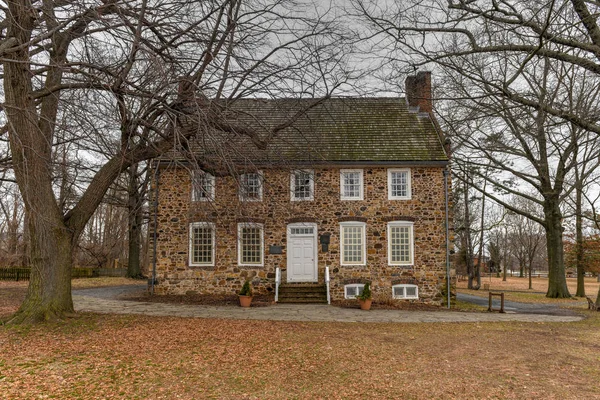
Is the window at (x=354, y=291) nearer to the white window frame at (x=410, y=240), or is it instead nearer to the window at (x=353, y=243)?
the window at (x=353, y=243)

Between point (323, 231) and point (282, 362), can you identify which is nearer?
point (282, 362)

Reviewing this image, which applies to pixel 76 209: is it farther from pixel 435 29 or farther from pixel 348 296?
pixel 348 296

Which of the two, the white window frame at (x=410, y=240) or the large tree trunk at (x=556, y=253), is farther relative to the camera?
the large tree trunk at (x=556, y=253)

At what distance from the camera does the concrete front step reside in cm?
1614

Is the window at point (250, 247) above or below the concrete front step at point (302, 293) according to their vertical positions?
above

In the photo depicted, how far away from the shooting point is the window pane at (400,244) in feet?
55.3

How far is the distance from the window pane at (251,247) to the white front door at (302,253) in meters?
1.18

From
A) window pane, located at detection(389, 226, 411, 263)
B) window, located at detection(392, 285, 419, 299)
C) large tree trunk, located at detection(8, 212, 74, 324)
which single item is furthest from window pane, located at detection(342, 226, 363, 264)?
large tree trunk, located at detection(8, 212, 74, 324)

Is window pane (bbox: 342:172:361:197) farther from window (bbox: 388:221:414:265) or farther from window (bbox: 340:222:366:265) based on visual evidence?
window (bbox: 388:221:414:265)

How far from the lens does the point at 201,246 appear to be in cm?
1714

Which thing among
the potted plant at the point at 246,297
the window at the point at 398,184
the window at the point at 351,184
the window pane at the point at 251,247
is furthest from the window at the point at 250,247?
the window at the point at 398,184

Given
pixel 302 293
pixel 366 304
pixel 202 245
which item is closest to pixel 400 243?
pixel 366 304

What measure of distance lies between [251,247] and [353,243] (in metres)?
3.99

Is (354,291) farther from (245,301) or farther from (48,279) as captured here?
(48,279)
